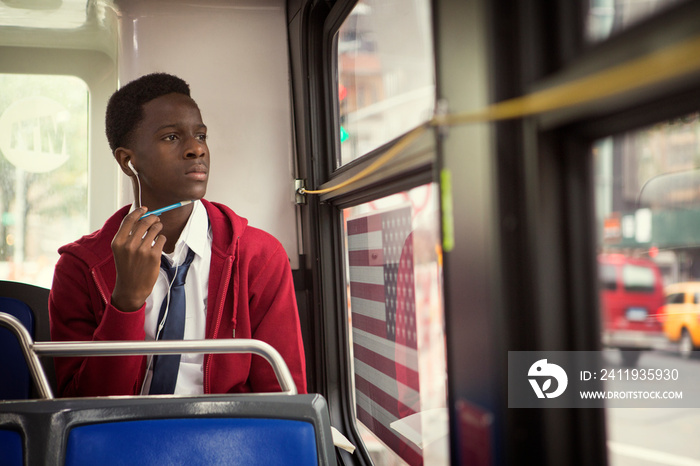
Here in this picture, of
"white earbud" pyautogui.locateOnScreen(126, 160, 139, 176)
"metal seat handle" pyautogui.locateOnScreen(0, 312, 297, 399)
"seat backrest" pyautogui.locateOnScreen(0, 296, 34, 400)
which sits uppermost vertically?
"white earbud" pyautogui.locateOnScreen(126, 160, 139, 176)

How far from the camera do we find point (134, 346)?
1.33m

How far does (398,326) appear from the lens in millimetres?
2072

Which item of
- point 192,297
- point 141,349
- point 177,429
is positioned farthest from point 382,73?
point 177,429

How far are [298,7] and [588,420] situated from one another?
2.36 m

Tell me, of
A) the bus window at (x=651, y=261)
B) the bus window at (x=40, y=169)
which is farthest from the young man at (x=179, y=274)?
the bus window at (x=651, y=261)

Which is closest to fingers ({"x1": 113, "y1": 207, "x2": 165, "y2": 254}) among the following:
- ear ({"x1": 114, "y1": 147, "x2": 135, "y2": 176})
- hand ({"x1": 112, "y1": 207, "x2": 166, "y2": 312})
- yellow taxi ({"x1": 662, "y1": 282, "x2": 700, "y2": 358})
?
hand ({"x1": 112, "y1": 207, "x2": 166, "y2": 312})

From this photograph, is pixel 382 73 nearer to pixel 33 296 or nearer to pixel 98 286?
pixel 98 286

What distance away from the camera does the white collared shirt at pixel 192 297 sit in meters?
1.94

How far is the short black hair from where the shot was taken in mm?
2086

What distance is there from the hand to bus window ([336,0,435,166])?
2.86 ft

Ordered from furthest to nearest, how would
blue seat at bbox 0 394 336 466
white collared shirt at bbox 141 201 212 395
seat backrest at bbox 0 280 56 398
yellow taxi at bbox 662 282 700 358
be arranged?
seat backrest at bbox 0 280 56 398, white collared shirt at bbox 141 201 212 395, blue seat at bbox 0 394 336 466, yellow taxi at bbox 662 282 700 358

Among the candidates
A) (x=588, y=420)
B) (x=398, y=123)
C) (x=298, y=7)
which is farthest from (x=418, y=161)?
(x=298, y=7)

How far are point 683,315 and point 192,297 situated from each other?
1600 millimetres

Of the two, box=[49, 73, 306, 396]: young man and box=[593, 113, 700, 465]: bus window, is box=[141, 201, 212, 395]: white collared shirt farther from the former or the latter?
box=[593, 113, 700, 465]: bus window
